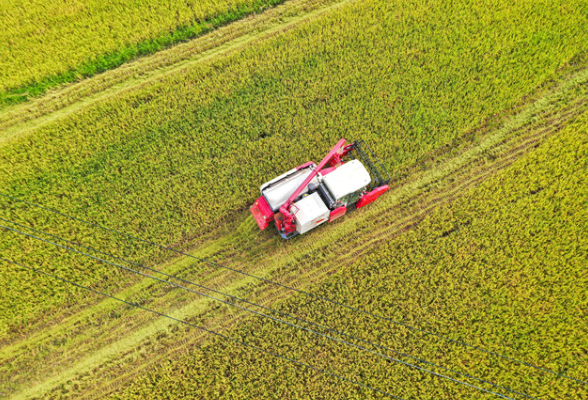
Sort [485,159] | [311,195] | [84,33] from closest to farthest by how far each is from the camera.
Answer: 1. [311,195]
2. [485,159]
3. [84,33]

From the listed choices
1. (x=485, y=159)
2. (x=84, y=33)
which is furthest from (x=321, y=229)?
(x=84, y=33)

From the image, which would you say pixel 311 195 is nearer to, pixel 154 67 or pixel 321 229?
pixel 321 229

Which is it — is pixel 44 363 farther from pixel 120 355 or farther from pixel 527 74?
pixel 527 74

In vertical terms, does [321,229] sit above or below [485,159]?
above

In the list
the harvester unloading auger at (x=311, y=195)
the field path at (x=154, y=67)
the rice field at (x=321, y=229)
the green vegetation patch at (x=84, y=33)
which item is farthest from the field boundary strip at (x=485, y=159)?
the green vegetation patch at (x=84, y=33)

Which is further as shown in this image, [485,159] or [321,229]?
[485,159]

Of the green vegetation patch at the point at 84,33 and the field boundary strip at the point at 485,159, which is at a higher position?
the green vegetation patch at the point at 84,33

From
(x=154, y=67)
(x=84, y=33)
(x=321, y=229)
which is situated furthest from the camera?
(x=84, y=33)

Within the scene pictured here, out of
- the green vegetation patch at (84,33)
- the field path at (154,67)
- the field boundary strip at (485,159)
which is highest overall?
the green vegetation patch at (84,33)

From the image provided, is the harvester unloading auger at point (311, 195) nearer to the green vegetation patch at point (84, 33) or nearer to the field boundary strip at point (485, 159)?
the field boundary strip at point (485, 159)

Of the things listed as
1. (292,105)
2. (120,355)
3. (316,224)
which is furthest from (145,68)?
(120,355)
